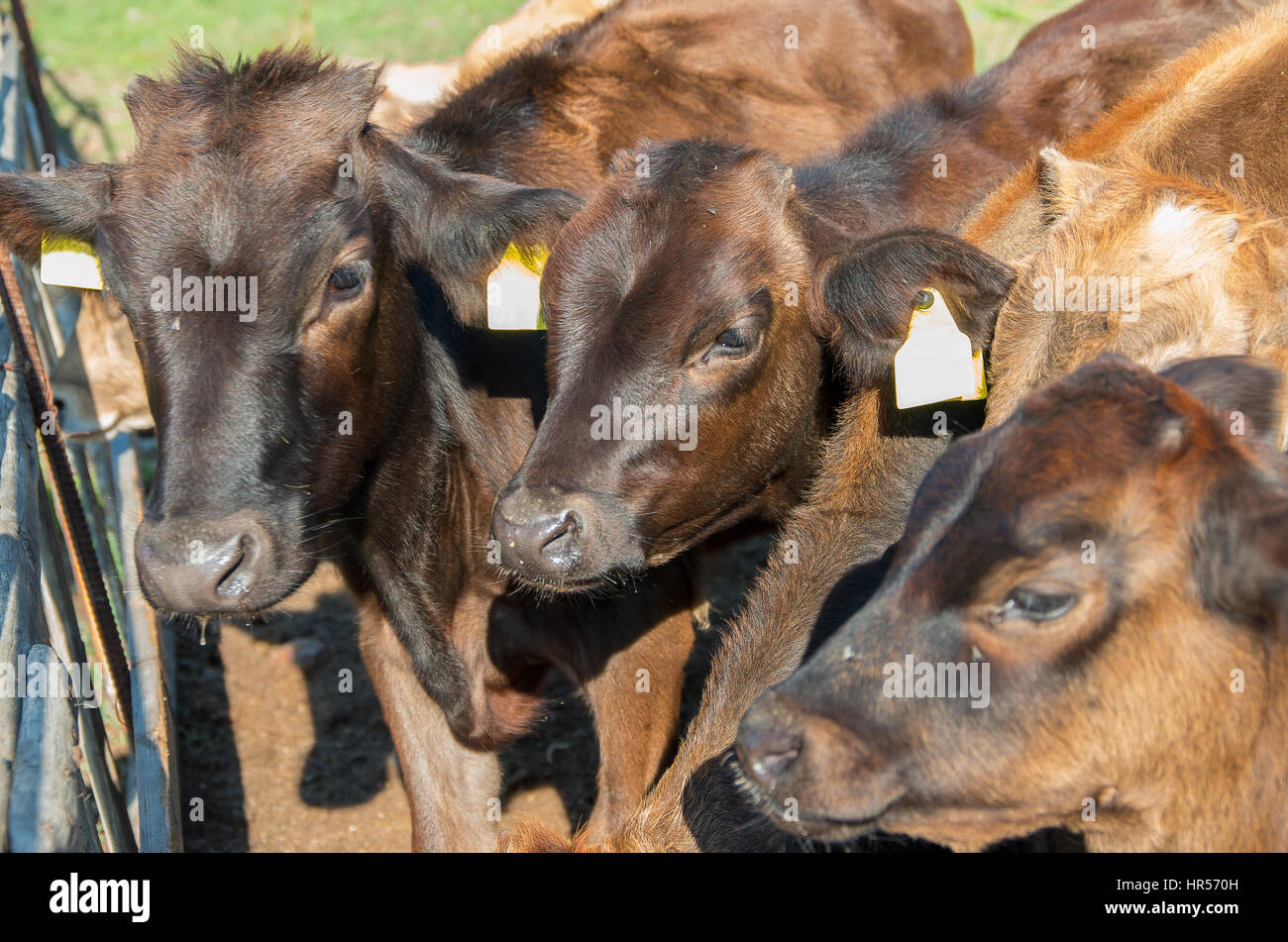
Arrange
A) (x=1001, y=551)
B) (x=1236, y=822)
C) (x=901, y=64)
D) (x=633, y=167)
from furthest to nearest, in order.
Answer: (x=901, y=64) < (x=633, y=167) < (x=1236, y=822) < (x=1001, y=551)

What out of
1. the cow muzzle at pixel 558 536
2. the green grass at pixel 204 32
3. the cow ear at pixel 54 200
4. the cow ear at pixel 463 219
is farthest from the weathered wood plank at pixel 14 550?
the green grass at pixel 204 32

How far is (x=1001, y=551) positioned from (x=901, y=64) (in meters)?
4.62

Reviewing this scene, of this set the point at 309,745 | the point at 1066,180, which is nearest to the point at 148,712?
the point at 309,745

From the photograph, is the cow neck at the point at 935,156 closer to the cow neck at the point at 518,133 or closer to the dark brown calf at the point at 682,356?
the dark brown calf at the point at 682,356

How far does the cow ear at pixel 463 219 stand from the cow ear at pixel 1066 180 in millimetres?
1445

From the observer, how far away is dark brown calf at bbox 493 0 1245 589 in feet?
11.3

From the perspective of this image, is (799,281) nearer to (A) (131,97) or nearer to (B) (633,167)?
Answer: (B) (633,167)

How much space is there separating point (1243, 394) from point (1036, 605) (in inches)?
26.7

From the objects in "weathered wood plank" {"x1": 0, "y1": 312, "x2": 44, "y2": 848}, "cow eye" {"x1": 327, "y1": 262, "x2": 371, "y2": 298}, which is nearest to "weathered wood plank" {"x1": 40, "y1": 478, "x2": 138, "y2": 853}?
"weathered wood plank" {"x1": 0, "y1": 312, "x2": 44, "y2": 848}

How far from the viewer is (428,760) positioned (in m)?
4.44

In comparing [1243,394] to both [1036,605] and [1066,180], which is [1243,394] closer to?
[1036,605]

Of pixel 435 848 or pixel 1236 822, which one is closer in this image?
pixel 1236 822
